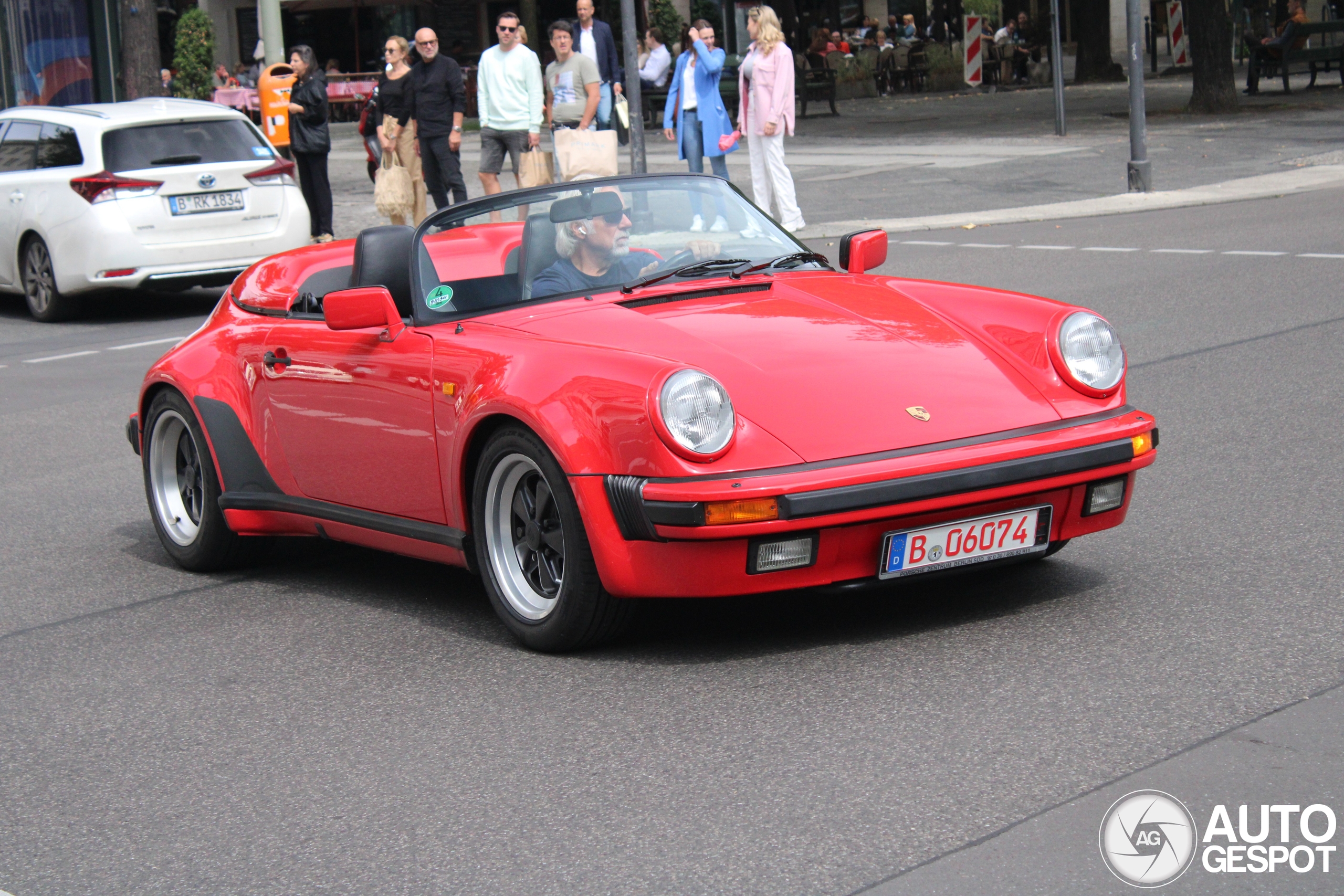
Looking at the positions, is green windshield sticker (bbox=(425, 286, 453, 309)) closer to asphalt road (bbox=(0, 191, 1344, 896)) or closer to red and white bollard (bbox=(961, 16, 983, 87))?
asphalt road (bbox=(0, 191, 1344, 896))

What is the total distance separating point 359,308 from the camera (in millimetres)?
5266

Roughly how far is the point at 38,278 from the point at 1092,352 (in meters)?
11.5

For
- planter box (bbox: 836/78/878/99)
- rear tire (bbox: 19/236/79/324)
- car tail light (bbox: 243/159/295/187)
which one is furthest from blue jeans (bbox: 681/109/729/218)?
planter box (bbox: 836/78/878/99)

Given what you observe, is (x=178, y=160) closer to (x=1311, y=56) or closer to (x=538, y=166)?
(x=538, y=166)

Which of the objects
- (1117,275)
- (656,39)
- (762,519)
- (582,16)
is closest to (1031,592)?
(762,519)

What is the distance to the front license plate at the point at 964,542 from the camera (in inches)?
179

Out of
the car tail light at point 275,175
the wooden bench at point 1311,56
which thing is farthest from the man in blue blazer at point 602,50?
the wooden bench at point 1311,56

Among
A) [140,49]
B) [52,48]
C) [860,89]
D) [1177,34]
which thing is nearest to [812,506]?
[140,49]

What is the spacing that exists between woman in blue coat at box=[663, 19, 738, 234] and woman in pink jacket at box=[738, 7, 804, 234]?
0.33 metres

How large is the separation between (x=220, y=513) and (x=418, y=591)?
2.85 feet

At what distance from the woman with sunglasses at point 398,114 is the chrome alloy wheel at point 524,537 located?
11291mm

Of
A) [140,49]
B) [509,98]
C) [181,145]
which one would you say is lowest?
[181,145]

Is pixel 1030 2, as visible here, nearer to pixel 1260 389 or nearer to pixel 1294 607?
pixel 1260 389
